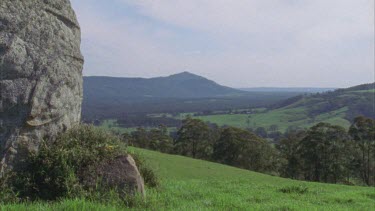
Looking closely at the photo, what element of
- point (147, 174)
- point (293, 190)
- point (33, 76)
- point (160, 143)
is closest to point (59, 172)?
point (33, 76)

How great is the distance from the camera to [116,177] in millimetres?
10188

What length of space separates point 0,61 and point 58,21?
239 centimetres

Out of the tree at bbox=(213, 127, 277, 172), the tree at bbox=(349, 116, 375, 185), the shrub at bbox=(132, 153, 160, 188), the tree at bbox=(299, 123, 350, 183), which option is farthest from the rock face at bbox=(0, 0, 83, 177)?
the tree at bbox=(349, 116, 375, 185)

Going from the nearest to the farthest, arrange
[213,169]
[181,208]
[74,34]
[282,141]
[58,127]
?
[181,208] < [58,127] < [74,34] < [213,169] < [282,141]

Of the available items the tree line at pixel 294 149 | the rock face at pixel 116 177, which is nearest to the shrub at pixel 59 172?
the rock face at pixel 116 177

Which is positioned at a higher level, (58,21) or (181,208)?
(58,21)

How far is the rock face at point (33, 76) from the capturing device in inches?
395

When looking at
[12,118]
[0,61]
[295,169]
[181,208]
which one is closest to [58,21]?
[0,61]

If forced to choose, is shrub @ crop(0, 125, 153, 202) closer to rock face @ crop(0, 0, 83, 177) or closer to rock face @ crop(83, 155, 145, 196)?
rock face @ crop(83, 155, 145, 196)

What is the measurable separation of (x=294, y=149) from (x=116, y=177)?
7519 cm

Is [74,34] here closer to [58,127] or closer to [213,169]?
[58,127]

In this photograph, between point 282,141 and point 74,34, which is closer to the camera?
point 74,34

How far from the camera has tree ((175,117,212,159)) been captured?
8762 cm

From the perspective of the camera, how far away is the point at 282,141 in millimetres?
89438
